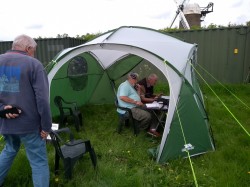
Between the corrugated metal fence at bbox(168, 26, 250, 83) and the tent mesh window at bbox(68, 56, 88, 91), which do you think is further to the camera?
the corrugated metal fence at bbox(168, 26, 250, 83)

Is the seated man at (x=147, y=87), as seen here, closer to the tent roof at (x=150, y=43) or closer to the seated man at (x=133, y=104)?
the seated man at (x=133, y=104)

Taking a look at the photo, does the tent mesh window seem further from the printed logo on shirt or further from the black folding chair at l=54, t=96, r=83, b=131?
the printed logo on shirt

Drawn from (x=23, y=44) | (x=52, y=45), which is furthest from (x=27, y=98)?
(x=52, y=45)

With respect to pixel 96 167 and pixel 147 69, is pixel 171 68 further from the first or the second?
pixel 147 69

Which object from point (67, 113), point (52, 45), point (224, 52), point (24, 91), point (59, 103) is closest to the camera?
point (24, 91)

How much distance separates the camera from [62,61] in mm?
Result: 5016

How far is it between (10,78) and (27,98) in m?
0.25

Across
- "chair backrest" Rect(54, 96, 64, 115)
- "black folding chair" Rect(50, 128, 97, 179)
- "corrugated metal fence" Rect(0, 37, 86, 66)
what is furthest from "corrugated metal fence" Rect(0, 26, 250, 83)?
"black folding chair" Rect(50, 128, 97, 179)

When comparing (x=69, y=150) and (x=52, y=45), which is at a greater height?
(x=52, y=45)

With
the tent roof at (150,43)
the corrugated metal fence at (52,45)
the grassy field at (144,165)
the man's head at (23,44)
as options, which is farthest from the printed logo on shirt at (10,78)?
the corrugated metal fence at (52,45)

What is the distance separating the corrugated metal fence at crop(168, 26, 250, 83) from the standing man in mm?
7035

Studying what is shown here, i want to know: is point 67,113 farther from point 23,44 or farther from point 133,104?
point 23,44

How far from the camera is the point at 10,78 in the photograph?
8.73 ft

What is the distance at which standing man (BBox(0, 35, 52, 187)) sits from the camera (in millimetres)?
2615
